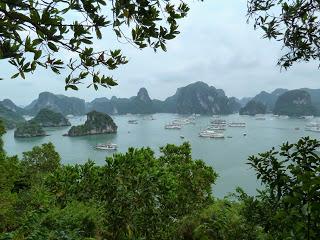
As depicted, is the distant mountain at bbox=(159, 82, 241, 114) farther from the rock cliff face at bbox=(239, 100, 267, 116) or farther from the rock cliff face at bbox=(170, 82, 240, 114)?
the rock cliff face at bbox=(239, 100, 267, 116)

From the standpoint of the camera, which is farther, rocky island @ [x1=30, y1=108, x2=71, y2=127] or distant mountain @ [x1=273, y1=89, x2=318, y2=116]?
distant mountain @ [x1=273, y1=89, x2=318, y2=116]

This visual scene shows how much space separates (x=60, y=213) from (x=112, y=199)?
1937 mm

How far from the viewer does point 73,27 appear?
6.42 ft

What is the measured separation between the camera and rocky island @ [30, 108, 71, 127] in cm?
11925

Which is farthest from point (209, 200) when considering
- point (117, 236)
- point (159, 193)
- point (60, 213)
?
point (60, 213)

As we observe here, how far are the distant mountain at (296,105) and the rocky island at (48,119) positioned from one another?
8823 centimetres

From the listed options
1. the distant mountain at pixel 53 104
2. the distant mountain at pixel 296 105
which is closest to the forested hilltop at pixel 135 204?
the distant mountain at pixel 296 105

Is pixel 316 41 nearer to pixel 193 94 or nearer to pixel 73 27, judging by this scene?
pixel 73 27

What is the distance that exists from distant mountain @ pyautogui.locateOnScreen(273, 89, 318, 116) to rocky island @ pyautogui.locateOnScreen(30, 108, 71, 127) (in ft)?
289

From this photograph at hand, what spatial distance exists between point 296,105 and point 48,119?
97.9 m

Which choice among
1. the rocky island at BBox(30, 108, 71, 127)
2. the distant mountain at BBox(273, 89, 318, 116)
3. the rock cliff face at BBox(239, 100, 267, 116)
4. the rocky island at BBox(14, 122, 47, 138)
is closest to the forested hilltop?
the rocky island at BBox(14, 122, 47, 138)

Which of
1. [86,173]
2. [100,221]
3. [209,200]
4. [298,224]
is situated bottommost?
[209,200]

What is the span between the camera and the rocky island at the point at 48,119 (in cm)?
11925

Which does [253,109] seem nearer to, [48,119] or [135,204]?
[48,119]
